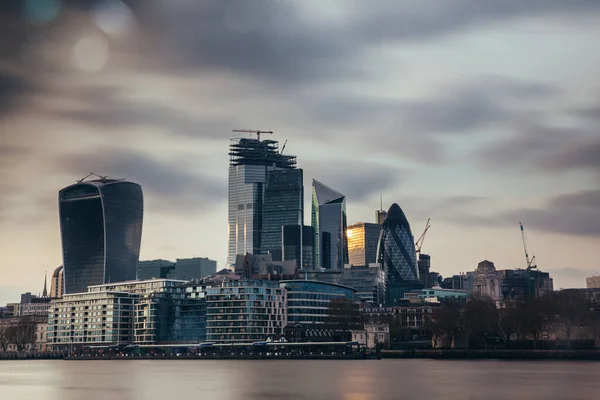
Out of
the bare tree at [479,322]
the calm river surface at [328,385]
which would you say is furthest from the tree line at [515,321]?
the calm river surface at [328,385]

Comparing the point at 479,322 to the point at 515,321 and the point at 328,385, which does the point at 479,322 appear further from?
the point at 328,385

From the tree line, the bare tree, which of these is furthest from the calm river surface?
the bare tree

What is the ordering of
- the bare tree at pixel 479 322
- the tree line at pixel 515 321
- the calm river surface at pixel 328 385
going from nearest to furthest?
the calm river surface at pixel 328 385 → the tree line at pixel 515 321 → the bare tree at pixel 479 322

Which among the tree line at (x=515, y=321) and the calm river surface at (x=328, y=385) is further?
the tree line at (x=515, y=321)

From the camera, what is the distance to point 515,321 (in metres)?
178

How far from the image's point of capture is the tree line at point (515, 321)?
176m

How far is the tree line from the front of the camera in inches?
6909

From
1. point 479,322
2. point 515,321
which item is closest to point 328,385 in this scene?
point 515,321

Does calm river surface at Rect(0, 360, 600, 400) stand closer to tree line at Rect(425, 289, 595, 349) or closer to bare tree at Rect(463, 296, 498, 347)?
tree line at Rect(425, 289, 595, 349)

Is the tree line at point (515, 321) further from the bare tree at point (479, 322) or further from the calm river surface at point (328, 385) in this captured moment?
the calm river surface at point (328, 385)

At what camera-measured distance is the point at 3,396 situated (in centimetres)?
8938

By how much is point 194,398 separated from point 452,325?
116282 millimetres

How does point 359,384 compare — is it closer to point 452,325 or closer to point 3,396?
point 3,396

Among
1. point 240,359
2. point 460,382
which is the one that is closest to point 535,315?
point 240,359
